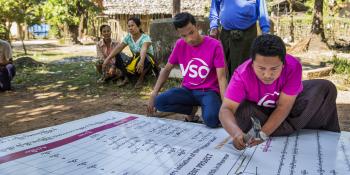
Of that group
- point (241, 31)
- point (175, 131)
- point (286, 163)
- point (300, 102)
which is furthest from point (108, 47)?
point (286, 163)

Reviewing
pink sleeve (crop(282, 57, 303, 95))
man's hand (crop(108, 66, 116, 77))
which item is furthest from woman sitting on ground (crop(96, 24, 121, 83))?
pink sleeve (crop(282, 57, 303, 95))

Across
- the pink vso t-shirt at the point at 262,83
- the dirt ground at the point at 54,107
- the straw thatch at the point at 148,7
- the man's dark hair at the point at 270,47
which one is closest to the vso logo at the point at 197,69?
the pink vso t-shirt at the point at 262,83

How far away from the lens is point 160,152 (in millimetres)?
1904

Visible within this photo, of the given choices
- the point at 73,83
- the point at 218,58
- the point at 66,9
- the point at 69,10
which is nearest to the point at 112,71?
the point at 73,83

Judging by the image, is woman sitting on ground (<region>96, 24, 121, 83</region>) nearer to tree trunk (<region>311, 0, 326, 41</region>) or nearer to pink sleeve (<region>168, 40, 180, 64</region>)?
pink sleeve (<region>168, 40, 180, 64</region>)

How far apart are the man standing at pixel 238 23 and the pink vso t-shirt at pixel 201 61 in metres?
0.66

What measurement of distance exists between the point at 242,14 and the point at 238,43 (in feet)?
0.86

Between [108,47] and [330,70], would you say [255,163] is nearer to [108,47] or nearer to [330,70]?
[108,47]

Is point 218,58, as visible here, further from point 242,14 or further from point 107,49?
point 107,49

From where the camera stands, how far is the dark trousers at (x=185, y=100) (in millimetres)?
2695

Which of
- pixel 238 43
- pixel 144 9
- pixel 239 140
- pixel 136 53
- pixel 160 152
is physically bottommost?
pixel 160 152

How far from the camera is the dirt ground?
3715mm

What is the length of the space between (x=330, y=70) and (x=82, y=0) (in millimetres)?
15116

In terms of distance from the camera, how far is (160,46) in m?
6.32
